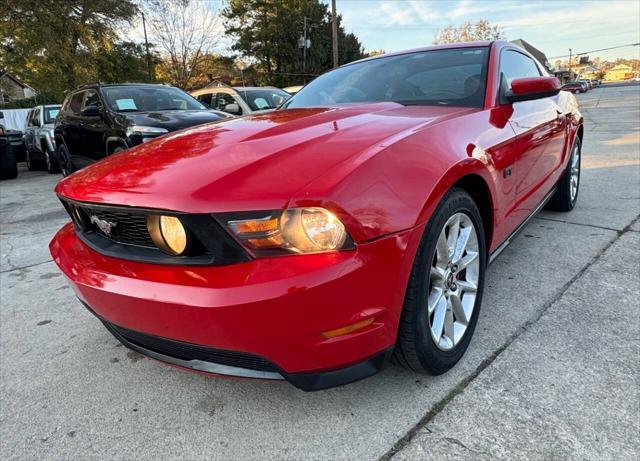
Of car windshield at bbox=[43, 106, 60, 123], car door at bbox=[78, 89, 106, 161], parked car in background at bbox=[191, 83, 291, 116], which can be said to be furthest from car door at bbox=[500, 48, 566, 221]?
car windshield at bbox=[43, 106, 60, 123]

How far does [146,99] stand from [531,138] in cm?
576

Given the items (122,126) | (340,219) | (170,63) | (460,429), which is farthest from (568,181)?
(170,63)

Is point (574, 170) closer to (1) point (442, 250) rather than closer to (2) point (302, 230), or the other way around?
(1) point (442, 250)

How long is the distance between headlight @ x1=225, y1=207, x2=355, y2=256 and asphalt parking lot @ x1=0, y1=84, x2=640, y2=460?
728 millimetres

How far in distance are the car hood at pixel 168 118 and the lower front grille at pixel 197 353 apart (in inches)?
179

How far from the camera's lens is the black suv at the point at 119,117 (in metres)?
5.78

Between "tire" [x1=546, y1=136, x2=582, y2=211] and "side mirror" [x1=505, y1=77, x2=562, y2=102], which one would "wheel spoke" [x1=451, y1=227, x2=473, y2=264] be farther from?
"tire" [x1=546, y1=136, x2=582, y2=211]

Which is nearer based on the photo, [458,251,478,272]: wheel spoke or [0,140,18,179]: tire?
[458,251,478,272]: wheel spoke

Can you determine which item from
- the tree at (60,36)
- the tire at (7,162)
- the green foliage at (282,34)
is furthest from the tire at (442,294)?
the green foliage at (282,34)

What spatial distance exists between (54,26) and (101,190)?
1945 centimetres

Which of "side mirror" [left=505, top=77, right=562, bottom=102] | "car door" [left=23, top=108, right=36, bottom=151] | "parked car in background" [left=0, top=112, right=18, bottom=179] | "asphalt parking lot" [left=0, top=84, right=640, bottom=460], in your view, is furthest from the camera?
"car door" [left=23, top=108, right=36, bottom=151]

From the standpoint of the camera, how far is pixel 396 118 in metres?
2.04

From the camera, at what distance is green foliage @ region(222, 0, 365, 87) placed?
35469mm

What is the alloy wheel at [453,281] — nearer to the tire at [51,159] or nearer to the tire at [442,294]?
the tire at [442,294]
